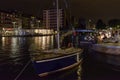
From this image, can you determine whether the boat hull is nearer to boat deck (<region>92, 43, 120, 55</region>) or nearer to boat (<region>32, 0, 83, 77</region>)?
boat (<region>32, 0, 83, 77</region>)

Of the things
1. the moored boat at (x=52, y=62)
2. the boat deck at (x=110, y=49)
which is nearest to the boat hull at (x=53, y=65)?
the moored boat at (x=52, y=62)

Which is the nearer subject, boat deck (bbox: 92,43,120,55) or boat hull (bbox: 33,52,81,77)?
boat hull (bbox: 33,52,81,77)

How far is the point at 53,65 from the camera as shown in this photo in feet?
83.5

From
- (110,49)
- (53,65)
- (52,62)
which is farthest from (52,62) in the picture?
(110,49)

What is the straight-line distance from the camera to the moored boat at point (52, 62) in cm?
2417

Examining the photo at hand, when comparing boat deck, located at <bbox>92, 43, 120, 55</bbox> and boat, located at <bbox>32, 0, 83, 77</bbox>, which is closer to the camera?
boat, located at <bbox>32, 0, 83, 77</bbox>

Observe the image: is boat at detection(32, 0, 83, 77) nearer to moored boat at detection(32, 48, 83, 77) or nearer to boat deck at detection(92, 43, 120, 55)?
moored boat at detection(32, 48, 83, 77)

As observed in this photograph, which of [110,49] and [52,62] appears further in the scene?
[110,49]

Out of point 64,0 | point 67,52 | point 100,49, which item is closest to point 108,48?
point 100,49

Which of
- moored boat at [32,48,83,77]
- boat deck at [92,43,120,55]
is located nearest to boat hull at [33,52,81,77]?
moored boat at [32,48,83,77]

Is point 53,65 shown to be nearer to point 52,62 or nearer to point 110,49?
point 52,62

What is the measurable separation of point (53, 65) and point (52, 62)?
45 cm

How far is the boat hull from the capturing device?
24.2 m

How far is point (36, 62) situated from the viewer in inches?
938
